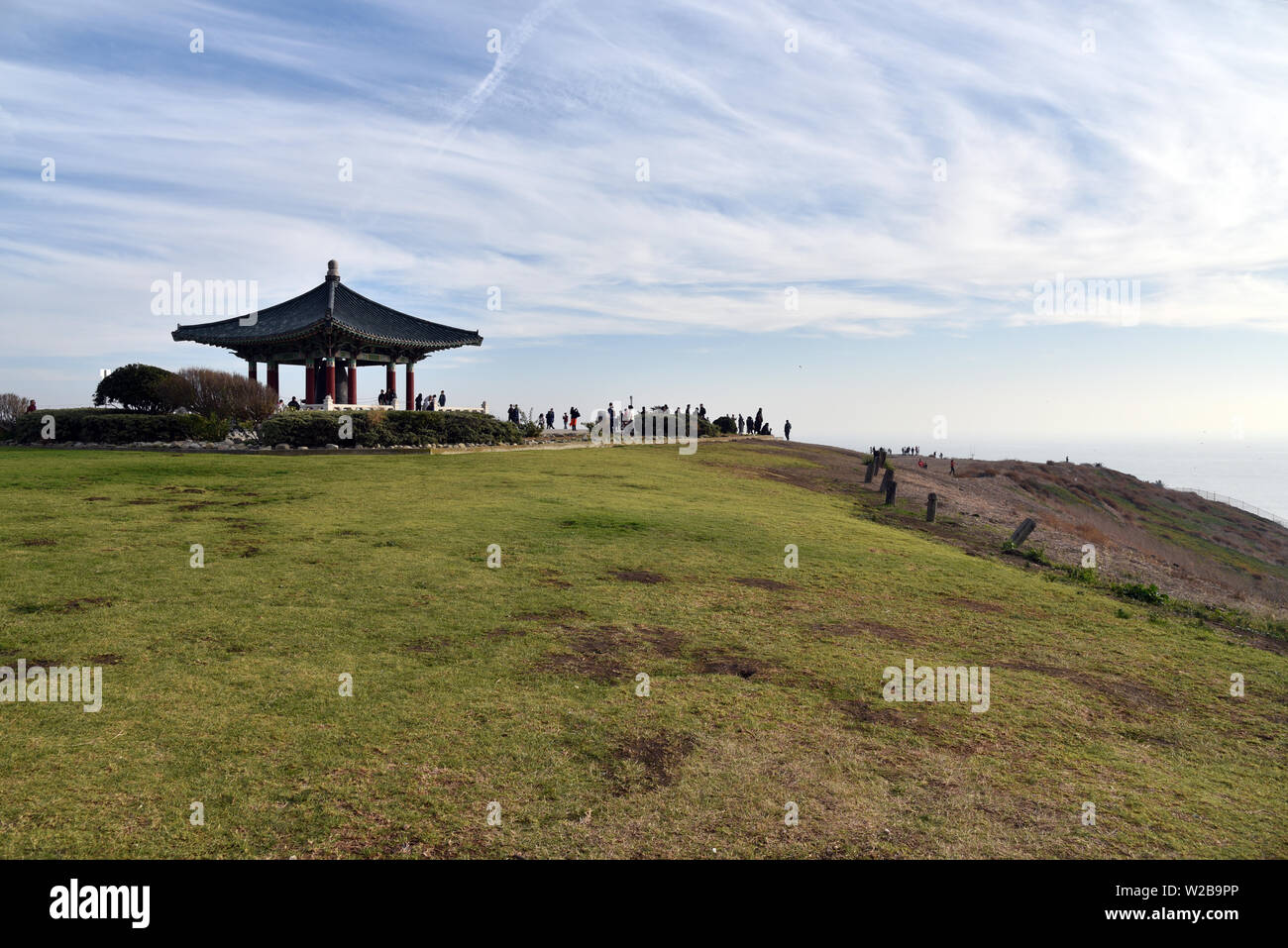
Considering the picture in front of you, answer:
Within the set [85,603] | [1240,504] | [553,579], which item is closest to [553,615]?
[553,579]

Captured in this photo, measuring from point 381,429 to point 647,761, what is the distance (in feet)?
83.1

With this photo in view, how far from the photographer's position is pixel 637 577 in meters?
12.0

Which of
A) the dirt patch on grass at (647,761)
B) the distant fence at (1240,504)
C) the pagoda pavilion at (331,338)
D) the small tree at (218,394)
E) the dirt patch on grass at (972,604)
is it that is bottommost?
the distant fence at (1240,504)

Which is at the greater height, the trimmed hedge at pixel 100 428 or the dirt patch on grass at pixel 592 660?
the trimmed hedge at pixel 100 428

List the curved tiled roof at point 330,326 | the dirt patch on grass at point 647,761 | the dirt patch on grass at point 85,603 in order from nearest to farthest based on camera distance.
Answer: the dirt patch on grass at point 647,761 → the dirt patch on grass at point 85,603 → the curved tiled roof at point 330,326

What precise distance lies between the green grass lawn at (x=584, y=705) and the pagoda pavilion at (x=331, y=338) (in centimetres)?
2669

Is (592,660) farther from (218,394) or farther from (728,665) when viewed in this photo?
(218,394)

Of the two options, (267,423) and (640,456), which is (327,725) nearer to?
(267,423)

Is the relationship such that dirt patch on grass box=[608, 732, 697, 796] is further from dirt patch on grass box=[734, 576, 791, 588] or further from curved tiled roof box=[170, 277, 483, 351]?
curved tiled roof box=[170, 277, 483, 351]

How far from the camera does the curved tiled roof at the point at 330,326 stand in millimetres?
38875

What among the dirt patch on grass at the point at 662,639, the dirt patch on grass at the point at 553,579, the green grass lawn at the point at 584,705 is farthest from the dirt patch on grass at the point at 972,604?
the dirt patch on grass at the point at 553,579

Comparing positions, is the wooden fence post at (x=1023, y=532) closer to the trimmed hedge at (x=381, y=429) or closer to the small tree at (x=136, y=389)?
the trimmed hedge at (x=381, y=429)

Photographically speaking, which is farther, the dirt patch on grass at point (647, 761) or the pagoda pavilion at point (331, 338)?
the pagoda pavilion at point (331, 338)
